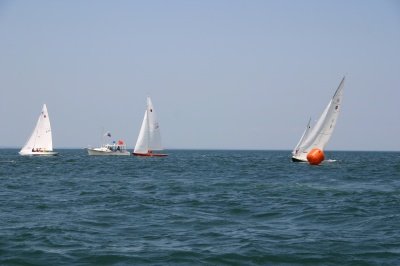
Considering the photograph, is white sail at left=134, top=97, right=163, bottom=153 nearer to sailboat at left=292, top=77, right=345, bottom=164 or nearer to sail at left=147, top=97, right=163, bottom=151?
sail at left=147, top=97, right=163, bottom=151

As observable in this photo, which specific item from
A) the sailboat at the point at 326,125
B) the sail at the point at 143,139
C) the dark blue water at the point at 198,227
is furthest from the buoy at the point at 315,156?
the sail at the point at 143,139

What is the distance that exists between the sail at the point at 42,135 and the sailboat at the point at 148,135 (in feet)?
54.9

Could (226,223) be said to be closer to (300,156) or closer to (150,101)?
(300,156)

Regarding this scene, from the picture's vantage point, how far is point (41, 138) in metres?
96.9

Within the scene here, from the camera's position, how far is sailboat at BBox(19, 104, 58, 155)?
96.1 metres

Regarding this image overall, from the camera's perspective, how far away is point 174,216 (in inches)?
825

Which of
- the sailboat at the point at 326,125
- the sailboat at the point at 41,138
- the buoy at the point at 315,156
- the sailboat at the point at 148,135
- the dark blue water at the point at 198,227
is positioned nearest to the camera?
the dark blue water at the point at 198,227

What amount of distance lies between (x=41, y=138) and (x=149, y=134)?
20.1 meters

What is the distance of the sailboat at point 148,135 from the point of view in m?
98.3

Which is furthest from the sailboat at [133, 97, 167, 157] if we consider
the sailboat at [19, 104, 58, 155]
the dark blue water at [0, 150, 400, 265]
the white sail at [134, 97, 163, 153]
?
the dark blue water at [0, 150, 400, 265]

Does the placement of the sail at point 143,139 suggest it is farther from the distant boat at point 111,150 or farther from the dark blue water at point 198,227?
the dark blue water at point 198,227

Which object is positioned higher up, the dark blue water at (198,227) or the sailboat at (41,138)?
the sailboat at (41,138)

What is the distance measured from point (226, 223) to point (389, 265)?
7.27 metres

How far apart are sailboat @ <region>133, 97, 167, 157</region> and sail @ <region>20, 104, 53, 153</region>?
1675cm
